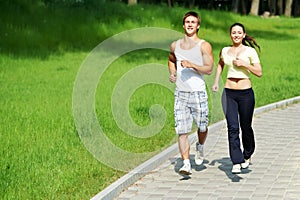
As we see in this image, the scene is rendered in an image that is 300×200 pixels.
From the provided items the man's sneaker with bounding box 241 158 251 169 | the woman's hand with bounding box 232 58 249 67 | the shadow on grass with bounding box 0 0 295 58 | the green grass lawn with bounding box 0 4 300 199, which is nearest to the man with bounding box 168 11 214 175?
the woman's hand with bounding box 232 58 249 67

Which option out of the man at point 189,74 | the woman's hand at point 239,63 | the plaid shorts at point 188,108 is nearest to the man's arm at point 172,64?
the man at point 189,74

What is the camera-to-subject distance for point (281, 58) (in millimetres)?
24953

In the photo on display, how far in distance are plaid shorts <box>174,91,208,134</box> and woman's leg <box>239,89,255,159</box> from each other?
1.46 feet

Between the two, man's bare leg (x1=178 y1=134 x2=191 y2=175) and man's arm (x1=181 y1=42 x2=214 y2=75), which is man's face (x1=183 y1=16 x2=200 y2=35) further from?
man's bare leg (x1=178 y1=134 x2=191 y2=175)

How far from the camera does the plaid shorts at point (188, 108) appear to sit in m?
7.73

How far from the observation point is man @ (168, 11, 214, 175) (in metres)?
7.60

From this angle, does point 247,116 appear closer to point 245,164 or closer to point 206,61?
point 245,164

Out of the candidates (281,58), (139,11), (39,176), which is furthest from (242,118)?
(139,11)

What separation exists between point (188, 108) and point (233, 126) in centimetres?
56

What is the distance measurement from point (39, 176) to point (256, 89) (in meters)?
9.14

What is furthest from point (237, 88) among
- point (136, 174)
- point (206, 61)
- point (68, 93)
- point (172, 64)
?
point (68, 93)

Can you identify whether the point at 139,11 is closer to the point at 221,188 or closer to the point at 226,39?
the point at 226,39

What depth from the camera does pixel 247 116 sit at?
26.4ft

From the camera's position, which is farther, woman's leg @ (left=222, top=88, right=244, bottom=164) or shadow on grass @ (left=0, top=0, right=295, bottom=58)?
shadow on grass @ (left=0, top=0, right=295, bottom=58)
